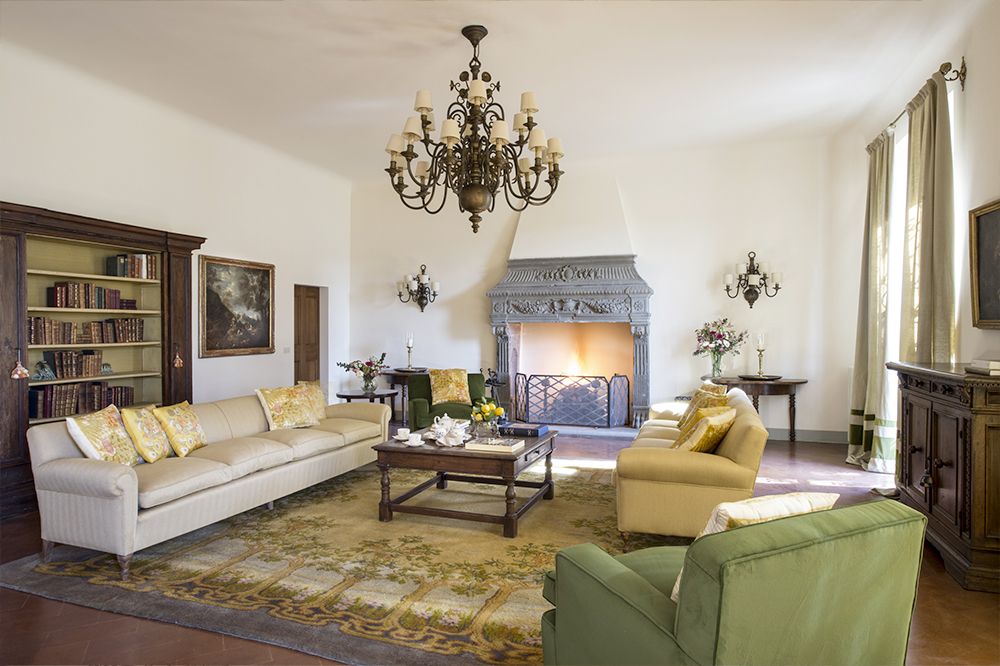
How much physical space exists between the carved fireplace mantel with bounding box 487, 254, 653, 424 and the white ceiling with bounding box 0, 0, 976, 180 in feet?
5.91

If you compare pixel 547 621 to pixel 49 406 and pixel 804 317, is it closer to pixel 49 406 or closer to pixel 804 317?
pixel 49 406

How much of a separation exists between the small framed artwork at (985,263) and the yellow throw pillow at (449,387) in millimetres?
4605

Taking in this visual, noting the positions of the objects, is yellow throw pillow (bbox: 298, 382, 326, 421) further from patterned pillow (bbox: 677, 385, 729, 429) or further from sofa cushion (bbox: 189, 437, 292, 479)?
patterned pillow (bbox: 677, 385, 729, 429)

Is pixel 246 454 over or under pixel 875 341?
under

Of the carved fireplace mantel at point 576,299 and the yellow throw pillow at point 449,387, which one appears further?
the carved fireplace mantel at point 576,299

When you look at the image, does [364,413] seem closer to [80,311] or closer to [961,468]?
[80,311]

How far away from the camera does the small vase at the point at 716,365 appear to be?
23.2 ft

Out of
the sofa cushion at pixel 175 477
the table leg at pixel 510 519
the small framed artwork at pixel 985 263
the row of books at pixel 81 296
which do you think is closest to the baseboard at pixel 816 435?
the small framed artwork at pixel 985 263

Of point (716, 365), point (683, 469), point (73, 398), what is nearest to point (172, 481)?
point (73, 398)

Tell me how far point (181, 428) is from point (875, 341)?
5937 millimetres

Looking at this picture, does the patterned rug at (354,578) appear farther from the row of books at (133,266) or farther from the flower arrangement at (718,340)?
the flower arrangement at (718,340)

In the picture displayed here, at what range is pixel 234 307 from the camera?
6859mm

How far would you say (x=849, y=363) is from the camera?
22.4 ft

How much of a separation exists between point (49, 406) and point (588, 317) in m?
5.55
